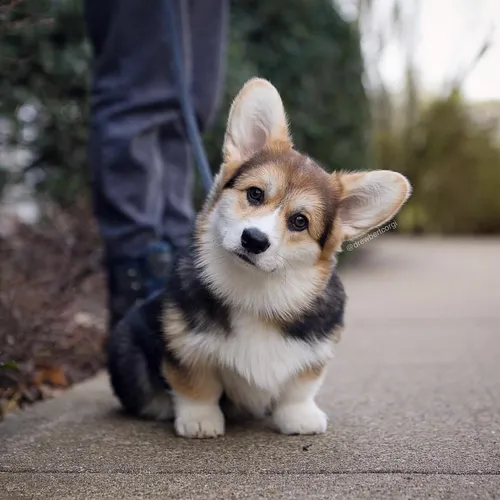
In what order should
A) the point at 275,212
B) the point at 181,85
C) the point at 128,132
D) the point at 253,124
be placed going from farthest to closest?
1. the point at 128,132
2. the point at 181,85
3. the point at 253,124
4. the point at 275,212

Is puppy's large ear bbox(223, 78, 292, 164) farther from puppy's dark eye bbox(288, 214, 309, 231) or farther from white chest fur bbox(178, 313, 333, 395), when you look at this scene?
white chest fur bbox(178, 313, 333, 395)

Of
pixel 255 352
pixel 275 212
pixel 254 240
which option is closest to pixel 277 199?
pixel 275 212

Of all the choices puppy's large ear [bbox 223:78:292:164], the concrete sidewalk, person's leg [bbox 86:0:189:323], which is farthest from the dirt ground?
puppy's large ear [bbox 223:78:292:164]

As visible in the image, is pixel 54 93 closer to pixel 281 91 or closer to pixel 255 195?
pixel 281 91

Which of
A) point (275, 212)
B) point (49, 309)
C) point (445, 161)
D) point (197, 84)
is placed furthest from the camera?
point (445, 161)

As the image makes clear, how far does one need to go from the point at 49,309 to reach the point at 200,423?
48.5 inches

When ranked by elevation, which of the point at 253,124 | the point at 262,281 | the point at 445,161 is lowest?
the point at 445,161

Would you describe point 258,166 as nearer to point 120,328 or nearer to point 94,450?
point 120,328

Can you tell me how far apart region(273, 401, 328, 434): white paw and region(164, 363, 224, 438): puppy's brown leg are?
Result: 0.20 m

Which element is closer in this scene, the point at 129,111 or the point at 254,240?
the point at 254,240

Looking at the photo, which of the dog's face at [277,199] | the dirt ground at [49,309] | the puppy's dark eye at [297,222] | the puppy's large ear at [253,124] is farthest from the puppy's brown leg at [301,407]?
the dirt ground at [49,309]

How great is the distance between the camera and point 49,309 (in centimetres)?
353

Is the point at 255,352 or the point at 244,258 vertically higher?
the point at 244,258

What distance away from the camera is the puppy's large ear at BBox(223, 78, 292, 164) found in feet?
8.69
